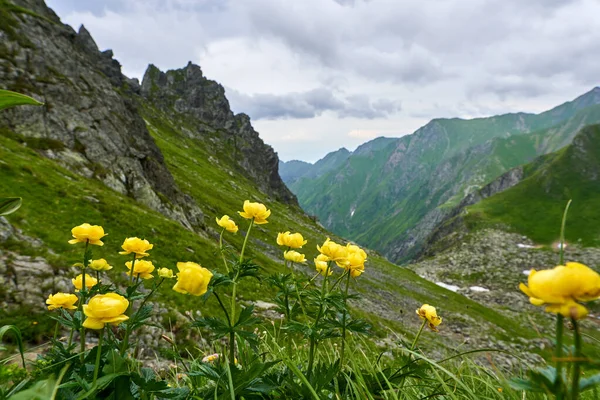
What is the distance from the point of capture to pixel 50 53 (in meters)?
38.9

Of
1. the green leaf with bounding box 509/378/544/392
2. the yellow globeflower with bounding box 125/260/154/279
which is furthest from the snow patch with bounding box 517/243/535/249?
the green leaf with bounding box 509/378/544/392

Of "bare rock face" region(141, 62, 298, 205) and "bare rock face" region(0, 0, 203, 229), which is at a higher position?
"bare rock face" region(141, 62, 298, 205)

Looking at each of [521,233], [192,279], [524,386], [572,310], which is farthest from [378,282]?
[521,233]

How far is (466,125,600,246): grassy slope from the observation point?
352ft

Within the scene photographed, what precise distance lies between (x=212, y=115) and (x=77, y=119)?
118m

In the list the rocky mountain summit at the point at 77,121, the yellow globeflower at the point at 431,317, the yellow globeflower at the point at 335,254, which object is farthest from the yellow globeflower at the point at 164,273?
the rocky mountain summit at the point at 77,121

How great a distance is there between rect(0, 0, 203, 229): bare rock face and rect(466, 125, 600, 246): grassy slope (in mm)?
115131

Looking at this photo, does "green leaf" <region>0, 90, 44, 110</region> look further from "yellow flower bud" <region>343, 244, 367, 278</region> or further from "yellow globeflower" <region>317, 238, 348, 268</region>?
"yellow flower bud" <region>343, 244, 367, 278</region>

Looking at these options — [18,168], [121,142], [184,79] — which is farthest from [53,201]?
[184,79]

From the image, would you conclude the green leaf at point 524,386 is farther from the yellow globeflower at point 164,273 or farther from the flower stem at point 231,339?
the yellow globeflower at point 164,273

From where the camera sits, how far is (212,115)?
481ft

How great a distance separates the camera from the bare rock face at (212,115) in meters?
134

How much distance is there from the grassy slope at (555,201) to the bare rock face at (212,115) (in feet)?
273

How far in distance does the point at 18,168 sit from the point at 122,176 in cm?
1224
